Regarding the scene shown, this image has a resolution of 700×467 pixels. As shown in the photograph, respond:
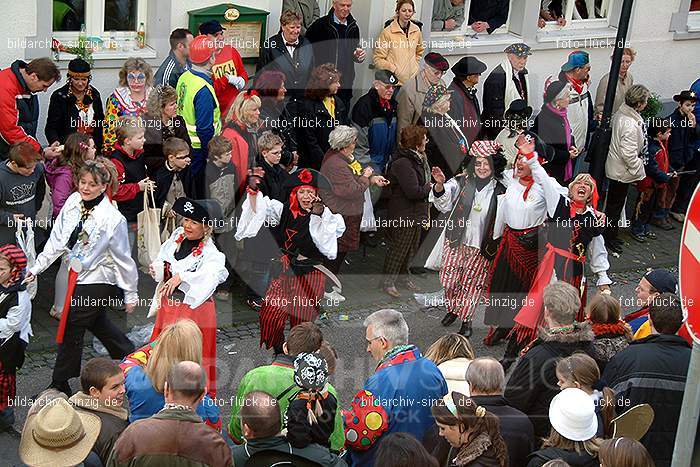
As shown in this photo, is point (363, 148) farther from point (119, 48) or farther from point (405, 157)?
point (119, 48)

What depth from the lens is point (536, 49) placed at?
15.0 metres

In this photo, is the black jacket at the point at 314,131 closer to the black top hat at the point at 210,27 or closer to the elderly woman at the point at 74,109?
the black top hat at the point at 210,27

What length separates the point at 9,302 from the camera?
8211 millimetres

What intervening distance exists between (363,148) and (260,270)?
7.51ft

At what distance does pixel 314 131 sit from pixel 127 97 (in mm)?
2007

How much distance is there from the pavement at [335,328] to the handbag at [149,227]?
620mm

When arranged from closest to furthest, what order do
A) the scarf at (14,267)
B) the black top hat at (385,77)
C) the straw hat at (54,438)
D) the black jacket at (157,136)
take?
the straw hat at (54,438), the scarf at (14,267), the black jacket at (157,136), the black top hat at (385,77)

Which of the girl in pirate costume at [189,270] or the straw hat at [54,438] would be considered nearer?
the straw hat at [54,438]

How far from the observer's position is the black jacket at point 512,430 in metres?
6.84

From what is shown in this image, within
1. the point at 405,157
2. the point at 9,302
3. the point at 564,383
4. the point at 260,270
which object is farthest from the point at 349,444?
the point at 405,157

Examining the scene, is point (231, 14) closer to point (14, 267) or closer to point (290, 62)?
point (290, 62)

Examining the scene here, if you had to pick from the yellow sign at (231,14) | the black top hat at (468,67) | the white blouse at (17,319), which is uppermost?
the yellow sign at (231,14)

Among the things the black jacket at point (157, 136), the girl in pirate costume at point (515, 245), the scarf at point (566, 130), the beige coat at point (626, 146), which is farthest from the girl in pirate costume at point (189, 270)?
the beige coat at point (626, 146)

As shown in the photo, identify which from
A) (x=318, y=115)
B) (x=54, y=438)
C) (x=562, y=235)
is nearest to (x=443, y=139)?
(x=318, y=115)
